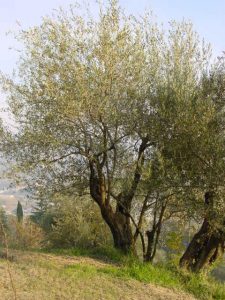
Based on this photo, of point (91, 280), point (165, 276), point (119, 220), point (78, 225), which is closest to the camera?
point (91, 280)

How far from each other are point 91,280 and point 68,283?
2.74 ft

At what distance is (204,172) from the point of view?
14.0 metres

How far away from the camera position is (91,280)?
38.8ft

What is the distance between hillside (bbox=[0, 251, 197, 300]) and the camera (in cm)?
1029

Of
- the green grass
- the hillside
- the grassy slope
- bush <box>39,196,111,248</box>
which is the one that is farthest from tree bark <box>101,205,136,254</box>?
bush <box>39,196,111,248</box>

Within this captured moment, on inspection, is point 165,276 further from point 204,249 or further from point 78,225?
point 78,225

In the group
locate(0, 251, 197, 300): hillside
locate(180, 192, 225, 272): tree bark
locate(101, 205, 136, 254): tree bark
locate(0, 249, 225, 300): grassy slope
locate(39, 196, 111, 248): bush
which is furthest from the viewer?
locate(39, 196, 111, 248): bush

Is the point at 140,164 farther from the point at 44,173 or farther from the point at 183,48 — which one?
the point at 183,48

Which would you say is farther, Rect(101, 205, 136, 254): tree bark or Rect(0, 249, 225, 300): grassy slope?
Rect(101, 205, 136, 254): tree bark

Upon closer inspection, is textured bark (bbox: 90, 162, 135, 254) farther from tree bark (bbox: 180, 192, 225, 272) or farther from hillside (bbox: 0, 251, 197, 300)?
hillside (bbox: 0, 251, 197, 300)

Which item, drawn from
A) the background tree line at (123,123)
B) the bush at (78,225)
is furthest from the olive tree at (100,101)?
the bush at (78,225)

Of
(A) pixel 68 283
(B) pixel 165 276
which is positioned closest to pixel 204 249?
(B) pixel 165 276

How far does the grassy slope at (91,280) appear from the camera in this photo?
1052 cm

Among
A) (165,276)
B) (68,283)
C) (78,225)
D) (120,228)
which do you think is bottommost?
(68,283)
